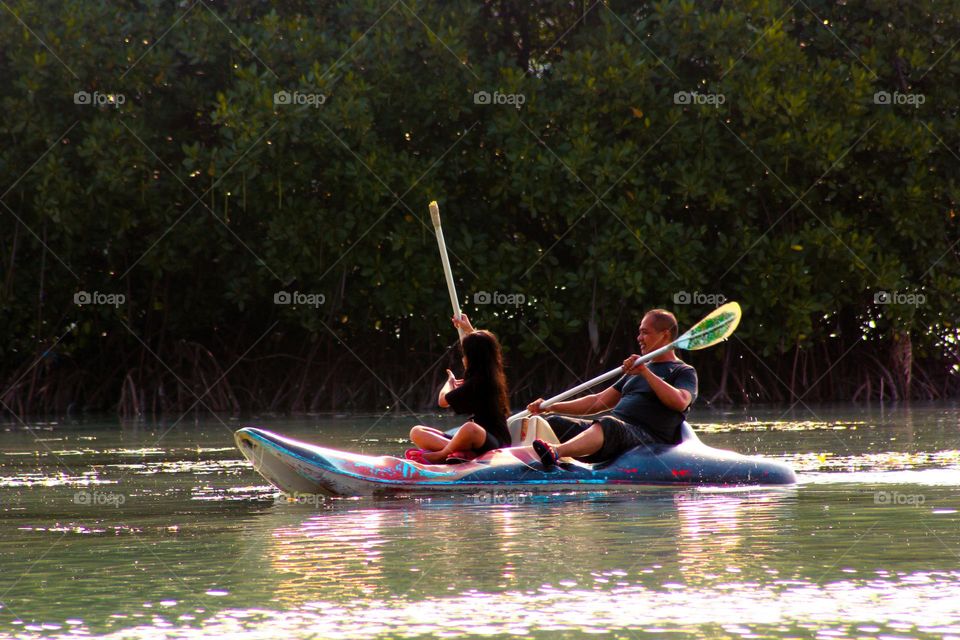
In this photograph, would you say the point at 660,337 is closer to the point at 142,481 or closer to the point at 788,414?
the point at 142,481

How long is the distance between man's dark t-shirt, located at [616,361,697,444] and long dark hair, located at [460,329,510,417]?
0.73m

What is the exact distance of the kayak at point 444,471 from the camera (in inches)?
333

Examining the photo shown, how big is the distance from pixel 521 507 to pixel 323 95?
10.8m

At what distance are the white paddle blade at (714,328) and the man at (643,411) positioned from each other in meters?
0.75

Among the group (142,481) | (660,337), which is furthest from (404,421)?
(660,337)

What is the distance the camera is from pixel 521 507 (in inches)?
314

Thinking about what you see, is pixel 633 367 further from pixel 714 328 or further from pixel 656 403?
pixel 714 328

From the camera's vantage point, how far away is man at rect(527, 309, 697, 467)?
28.5 ft

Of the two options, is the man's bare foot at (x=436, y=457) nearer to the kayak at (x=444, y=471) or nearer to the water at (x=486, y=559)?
the kayak at (x=444, y=471)

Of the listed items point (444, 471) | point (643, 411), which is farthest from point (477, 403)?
point (643, 411)

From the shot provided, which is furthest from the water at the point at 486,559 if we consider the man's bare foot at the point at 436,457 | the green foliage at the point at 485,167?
the green foliage at the point at 485,167

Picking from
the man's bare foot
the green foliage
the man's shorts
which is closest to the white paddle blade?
the man's shorts

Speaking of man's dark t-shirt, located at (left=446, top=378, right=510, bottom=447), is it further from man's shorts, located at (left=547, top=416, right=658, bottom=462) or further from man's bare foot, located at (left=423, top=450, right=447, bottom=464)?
man's shorts, located at (left=547, top=416, right=658, bottom=462)

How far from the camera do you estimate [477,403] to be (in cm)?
859
